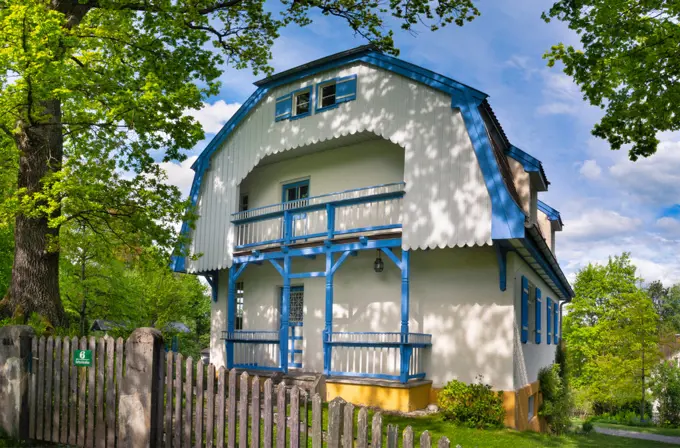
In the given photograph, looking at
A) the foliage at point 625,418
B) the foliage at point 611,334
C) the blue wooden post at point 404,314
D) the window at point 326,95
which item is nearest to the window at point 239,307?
the window at point 326,95

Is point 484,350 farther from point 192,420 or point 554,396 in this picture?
point 192,420

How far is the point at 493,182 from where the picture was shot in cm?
1267

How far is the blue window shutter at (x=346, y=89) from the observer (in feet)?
50.4

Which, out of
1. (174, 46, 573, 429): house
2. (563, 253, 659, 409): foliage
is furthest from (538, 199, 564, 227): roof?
(563, 253, 659, 409): foliage

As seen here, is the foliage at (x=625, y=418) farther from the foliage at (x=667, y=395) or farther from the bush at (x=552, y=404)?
the bush at (x=552, y=404)

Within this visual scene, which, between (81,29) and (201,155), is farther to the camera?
(201,155)

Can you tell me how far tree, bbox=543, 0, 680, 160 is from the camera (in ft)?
33.4

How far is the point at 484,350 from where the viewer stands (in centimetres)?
1353

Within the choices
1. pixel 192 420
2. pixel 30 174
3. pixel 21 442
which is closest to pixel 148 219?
pixel 30 174

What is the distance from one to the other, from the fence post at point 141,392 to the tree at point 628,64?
8.77 metres

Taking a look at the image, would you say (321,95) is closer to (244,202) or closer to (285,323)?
(244,202)

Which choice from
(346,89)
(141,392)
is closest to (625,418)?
(346,89)

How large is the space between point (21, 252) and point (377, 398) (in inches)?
337

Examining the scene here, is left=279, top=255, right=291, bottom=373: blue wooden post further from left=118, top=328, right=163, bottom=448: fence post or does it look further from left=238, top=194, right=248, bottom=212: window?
left=118, top=328, right=163, bottom=448: fence post
